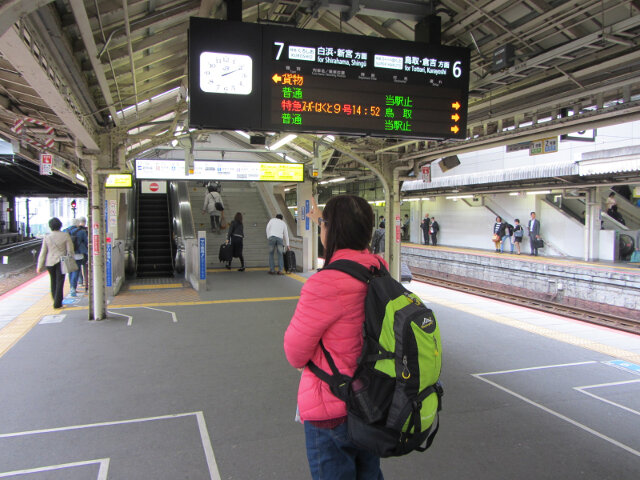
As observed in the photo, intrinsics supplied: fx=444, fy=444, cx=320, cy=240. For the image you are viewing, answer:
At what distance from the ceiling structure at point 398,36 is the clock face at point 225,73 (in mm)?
569

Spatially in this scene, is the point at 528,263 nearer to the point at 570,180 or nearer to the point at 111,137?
the point at 570,180

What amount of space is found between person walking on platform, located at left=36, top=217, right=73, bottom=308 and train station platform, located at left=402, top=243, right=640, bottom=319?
1223 cm

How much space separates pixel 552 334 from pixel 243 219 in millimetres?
11342

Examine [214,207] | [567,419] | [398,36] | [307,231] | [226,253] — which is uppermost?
[398,36]

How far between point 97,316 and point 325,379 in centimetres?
613

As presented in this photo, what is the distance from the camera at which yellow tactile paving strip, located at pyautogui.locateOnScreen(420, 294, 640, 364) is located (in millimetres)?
5214

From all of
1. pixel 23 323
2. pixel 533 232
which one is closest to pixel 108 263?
pixel 23 323

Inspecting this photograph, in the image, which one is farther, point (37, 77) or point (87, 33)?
point (87, 33)

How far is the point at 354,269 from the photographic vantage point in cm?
157

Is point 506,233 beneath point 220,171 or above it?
beneath

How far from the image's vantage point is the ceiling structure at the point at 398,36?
392 centimetres

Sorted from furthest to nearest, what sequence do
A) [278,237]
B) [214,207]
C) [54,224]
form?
[214,207] → [278,237] → [54,224]

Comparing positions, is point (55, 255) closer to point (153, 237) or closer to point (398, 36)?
point (153, 237)

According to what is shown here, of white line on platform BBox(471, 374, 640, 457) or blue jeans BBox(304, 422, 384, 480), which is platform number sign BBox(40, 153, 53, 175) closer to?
white line on platform BBox(471, 374, 640, 457)
